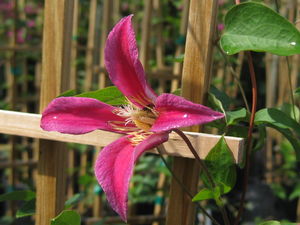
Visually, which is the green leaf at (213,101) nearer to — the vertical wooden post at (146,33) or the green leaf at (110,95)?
the green leaf at (110,95)

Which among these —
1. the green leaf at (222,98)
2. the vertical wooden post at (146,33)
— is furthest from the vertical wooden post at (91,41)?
the green leaf at (222,98)

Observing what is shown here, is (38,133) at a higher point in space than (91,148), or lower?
higher

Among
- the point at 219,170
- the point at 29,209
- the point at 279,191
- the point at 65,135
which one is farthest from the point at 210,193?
the point at 279,191

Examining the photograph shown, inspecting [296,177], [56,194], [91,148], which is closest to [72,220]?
[56,194]

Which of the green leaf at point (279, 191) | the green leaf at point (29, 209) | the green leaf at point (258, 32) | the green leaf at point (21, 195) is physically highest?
the green leaf at point (258, 32)

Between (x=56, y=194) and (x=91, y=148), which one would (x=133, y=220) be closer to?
(x=91, y=148)

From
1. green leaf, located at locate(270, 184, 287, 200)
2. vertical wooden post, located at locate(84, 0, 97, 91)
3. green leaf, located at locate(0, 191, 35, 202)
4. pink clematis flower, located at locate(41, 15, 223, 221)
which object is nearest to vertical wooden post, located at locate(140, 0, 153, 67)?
vertical wooden post, located at locate(84, 0, 97, 91)

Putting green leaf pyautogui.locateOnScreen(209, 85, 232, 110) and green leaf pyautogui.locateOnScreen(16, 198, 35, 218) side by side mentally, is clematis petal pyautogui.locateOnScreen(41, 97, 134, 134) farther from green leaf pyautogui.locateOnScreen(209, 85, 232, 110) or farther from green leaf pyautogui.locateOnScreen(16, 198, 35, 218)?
green leaf pyautogui.locateOnScreen(16, 198, 35, 218)
